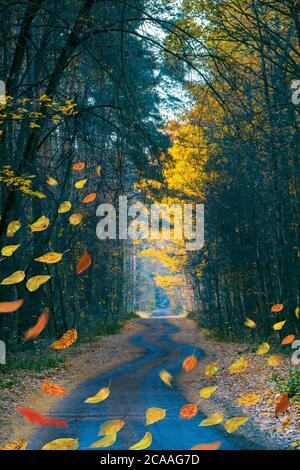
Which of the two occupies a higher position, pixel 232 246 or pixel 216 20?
pixel 216 20

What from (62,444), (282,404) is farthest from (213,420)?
(62,444)

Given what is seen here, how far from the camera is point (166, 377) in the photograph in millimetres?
15859

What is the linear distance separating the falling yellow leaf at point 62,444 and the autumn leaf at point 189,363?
9.72m

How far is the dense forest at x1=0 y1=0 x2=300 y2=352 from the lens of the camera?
1152 centimetres

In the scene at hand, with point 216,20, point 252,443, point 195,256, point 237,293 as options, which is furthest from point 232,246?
point 252,443

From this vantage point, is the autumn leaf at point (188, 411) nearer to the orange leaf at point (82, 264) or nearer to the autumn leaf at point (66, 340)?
the orange leaf at point (82, 264)

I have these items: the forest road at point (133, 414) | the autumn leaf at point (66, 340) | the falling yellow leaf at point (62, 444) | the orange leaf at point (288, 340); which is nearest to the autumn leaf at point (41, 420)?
the forest road at point (133, 414)

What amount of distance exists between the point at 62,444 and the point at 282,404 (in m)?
4.01

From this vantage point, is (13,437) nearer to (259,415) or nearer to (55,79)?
(259,415)

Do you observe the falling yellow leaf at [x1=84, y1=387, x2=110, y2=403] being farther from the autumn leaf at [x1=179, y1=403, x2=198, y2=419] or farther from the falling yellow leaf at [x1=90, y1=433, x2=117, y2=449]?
the falling yellow leaf at [x1=90, y1=433, x2=117, y2=449]

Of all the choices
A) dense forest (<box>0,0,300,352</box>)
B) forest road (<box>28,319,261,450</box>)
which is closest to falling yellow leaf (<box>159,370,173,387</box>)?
forest road (<box>28,319,261,450</box>)

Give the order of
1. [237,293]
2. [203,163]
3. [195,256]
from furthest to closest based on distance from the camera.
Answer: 1. [195,256]
2. [237,293]
3. [203,163]
